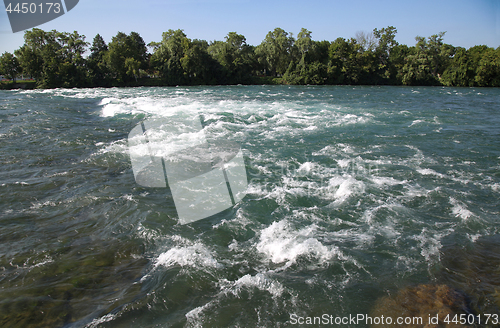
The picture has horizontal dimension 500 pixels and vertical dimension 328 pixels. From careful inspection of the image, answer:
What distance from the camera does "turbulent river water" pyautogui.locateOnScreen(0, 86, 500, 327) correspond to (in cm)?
373

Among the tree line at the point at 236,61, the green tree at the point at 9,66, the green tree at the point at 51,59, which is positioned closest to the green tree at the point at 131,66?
the tree line at the point at 236,61

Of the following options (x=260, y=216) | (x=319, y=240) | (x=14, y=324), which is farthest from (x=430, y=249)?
(x=14, y=324)

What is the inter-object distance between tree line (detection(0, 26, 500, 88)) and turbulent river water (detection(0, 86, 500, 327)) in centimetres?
4839

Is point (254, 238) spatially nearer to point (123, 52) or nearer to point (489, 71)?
point (489, 71)

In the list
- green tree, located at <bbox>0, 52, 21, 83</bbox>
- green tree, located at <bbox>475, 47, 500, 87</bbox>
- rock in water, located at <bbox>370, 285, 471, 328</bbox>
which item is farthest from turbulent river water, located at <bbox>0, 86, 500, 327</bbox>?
green tree, located at <bbox>0, 52, 21, 83</bbox>

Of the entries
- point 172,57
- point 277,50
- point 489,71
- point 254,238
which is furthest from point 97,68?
point 489,71

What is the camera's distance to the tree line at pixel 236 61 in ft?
170

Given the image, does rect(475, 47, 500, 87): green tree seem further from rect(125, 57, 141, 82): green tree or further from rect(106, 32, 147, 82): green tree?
rect(106, 32, 147, 82): green tree

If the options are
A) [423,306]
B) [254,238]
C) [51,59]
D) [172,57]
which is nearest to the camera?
[423,306]

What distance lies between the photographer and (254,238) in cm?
525

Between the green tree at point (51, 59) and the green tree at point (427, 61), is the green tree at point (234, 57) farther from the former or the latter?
the green tree at point (427, 61)

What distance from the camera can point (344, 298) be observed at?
12.7ft

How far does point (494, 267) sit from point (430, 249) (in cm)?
86

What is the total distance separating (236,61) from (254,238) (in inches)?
2269
